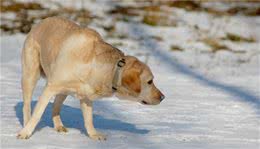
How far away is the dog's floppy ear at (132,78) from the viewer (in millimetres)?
5641

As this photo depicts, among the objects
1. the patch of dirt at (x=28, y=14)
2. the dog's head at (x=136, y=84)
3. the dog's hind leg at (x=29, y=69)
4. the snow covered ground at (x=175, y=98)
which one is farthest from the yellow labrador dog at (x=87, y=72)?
the patch of dirt at (x=28, y=14)

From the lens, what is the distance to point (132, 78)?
5648 millimetres

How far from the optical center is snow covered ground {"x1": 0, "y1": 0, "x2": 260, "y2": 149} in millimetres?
6301

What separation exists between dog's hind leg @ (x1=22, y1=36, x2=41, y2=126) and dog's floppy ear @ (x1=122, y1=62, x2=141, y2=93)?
1.26 m

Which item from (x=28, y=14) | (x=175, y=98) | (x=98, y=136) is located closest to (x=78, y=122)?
(x=98, y=136)

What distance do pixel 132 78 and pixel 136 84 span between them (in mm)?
62

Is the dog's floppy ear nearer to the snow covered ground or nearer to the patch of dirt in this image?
the snow covered ground

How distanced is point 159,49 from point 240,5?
4987 millimetres

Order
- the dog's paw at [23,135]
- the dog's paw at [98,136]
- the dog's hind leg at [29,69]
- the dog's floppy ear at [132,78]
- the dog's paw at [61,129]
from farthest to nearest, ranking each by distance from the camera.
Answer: the dog's hind leg at [29,69], the dog's paw at [61,129], the dog's paw at [98,136], the dog's paw at [23,135], the dog's floppy ear at [132,78]

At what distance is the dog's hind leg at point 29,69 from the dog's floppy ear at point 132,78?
1.26 metres

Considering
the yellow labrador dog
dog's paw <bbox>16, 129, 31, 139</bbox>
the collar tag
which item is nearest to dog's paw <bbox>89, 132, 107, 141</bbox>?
the yellow labrador dog

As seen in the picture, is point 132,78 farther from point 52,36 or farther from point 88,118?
point 52,36

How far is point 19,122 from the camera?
6.81m

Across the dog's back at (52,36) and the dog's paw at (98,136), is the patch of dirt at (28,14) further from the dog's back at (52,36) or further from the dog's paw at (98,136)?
the dog's paw at (98,136)
